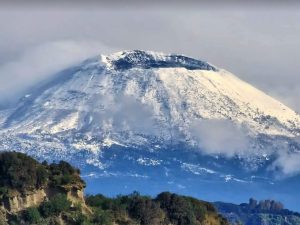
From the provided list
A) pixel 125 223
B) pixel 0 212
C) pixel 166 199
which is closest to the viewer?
pixel 0 212

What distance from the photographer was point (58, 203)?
89.5 meters

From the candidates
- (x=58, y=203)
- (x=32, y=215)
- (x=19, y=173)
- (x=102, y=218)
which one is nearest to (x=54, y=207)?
(x=58, y=203)

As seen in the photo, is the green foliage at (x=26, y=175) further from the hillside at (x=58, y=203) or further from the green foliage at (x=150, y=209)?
the green foliage at (x=150, y=209)

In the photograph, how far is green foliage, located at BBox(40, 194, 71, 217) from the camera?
291 ft

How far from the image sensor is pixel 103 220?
3602 inches

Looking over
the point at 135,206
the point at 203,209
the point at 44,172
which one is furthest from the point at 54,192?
the point at 203,209

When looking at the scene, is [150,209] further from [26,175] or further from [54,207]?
[26,175]

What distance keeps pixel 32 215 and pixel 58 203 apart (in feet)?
7.74

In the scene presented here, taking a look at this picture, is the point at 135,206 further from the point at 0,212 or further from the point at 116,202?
the point at 0,212

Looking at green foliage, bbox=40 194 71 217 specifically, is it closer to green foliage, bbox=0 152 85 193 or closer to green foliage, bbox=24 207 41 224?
green foliage, bbox=24 207 41 224

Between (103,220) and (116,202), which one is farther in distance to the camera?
(116,202)

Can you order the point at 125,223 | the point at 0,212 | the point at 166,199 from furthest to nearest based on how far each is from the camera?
1. the point at 166,199
2. the point at 125,223
3. the point at 0,212

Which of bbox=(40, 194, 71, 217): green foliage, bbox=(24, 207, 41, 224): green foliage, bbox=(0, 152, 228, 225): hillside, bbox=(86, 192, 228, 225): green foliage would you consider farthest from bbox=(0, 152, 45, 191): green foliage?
bbox=(86, 192, 228, 225): green foliage

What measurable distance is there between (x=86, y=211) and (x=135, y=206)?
19.7 feet
